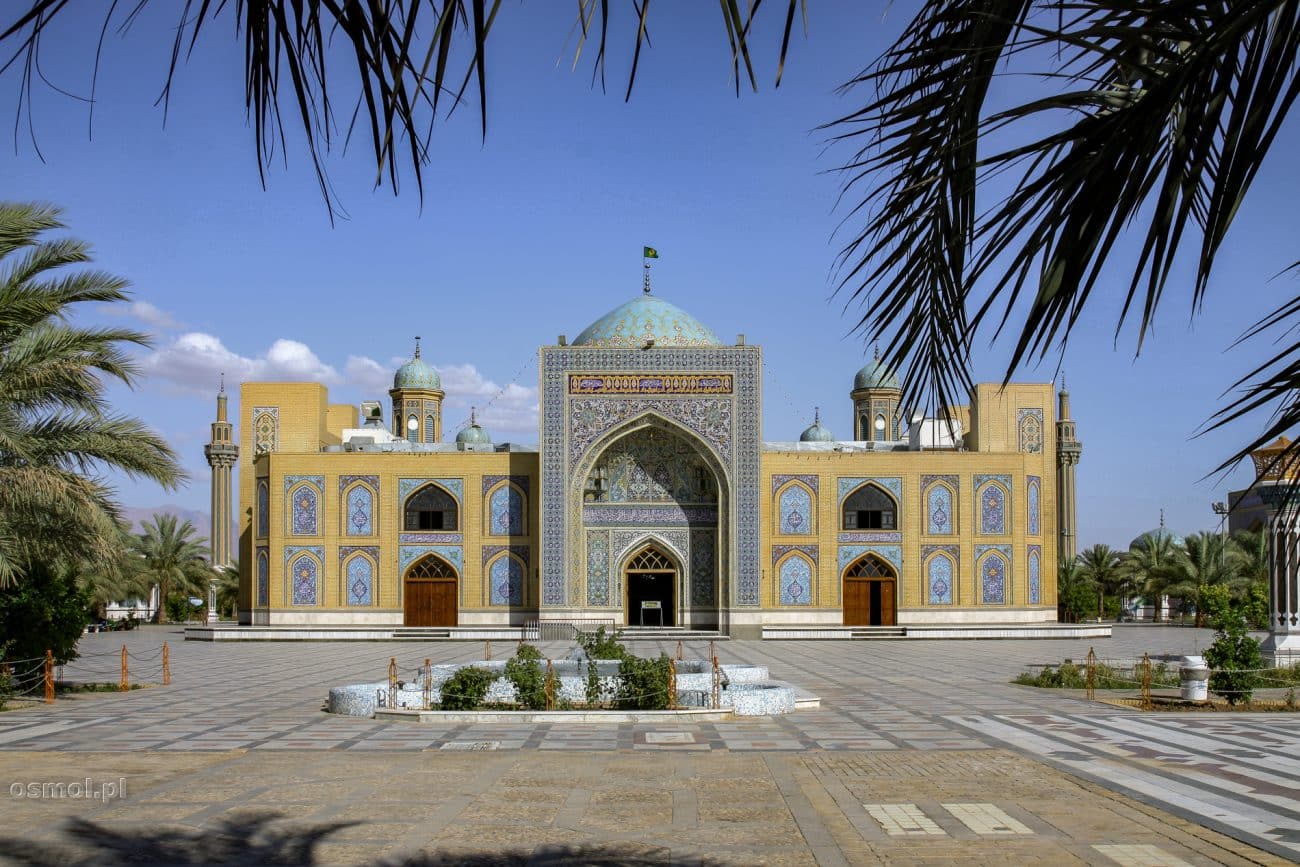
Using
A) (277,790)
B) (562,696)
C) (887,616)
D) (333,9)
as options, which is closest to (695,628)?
(887,616)

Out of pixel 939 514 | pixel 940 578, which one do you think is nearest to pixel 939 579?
pixel 940 578

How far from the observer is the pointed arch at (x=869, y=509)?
3105 cm

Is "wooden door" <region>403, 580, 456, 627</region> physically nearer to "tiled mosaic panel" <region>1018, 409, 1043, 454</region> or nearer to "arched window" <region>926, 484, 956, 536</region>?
"arched window" <region>926, 484, 956, 536</region>

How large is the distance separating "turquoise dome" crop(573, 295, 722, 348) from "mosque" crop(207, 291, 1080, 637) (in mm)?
1243

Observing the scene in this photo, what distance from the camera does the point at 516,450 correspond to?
105ft

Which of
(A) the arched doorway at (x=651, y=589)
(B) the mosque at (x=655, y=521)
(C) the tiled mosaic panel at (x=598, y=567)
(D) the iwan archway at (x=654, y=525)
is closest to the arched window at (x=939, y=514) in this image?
(B) the mosque at (x=655, y=521)

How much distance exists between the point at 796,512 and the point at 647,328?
629 centimetres

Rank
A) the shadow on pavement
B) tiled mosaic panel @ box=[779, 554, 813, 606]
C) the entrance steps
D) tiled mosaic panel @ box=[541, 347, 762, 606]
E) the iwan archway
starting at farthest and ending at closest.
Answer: the iwan archway
tiled mosaic panel @ box=[779, 554, 813, 606]
tiled mosaic panel @ box=[541, 347, 762, 606]
the entrance steps
the shadow on pavement

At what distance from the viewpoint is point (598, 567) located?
31016 millimetres

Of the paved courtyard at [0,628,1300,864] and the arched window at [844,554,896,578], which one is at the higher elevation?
the arched window at [844,554,896,578]

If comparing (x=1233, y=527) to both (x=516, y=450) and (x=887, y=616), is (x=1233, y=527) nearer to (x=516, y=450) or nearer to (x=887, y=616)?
(x=887, y=616)

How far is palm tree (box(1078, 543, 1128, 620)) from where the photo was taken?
42.0 metres

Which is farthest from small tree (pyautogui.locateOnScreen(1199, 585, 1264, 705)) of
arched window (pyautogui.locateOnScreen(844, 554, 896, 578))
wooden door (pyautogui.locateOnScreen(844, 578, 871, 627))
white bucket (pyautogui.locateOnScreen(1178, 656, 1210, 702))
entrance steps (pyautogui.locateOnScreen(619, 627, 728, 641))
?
wooden door (pyautogui.locateOnScreen(844, 578, 871, 627))

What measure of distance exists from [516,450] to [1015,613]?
12945mm
